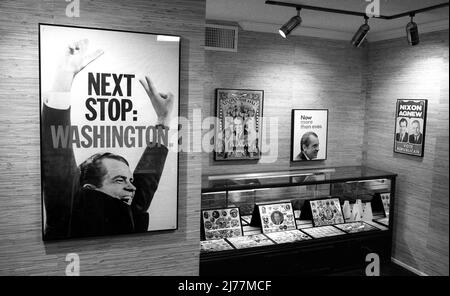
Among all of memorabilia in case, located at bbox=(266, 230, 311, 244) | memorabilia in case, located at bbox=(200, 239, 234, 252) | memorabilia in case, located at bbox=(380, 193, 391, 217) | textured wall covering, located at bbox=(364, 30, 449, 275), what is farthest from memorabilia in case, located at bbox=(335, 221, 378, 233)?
memorabilia in case, located at bbox=(200, 239, 234, 252)

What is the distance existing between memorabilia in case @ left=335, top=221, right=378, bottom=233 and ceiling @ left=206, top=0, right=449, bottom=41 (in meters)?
1.93

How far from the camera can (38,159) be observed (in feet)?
7.01

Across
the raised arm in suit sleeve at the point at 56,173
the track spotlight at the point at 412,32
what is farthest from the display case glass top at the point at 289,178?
the track spotlight at the point at 412,32

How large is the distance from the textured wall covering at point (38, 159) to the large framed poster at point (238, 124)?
115 cm

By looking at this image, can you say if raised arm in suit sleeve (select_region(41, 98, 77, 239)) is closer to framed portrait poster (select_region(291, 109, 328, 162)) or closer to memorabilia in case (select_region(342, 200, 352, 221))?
framed portrait poster (select_region(291, 109, 328, 162))

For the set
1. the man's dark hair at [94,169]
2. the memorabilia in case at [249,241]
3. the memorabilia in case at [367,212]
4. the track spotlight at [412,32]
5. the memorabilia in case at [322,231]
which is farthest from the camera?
the memorabilia in case at [367,212]

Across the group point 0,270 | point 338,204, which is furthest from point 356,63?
point 0,270

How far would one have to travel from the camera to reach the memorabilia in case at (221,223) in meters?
3.30

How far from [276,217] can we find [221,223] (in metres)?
0.55

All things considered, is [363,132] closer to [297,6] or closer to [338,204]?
[338,204]

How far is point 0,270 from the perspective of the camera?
2150 millimetres

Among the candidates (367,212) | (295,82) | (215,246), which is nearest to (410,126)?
(367,212)

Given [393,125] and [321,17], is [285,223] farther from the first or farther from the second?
[321,17]

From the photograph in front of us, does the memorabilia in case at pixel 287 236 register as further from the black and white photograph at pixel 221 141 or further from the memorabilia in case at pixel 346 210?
the memorabilia in case at pixel 346 210
